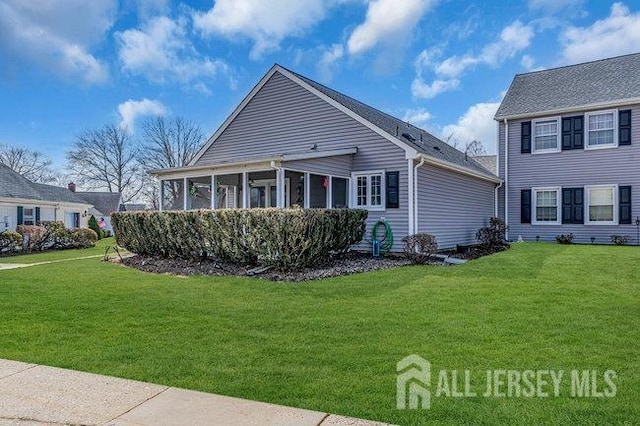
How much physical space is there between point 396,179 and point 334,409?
1027 centimetres

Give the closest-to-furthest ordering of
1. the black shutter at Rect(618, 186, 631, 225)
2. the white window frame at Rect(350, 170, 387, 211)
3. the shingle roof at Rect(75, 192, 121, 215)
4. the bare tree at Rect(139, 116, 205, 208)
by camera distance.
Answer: the white window frame at Rect(350, 170, 387, 211) → the black shutter at Rect(618, 186, 631, 225) → the shingle roof at Rect(75, 192, 121, 215) → the bare tree at Rect(139, 116, 205, 208)


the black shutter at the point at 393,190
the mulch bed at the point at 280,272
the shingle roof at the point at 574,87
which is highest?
the shingle roof at the point at 574,87

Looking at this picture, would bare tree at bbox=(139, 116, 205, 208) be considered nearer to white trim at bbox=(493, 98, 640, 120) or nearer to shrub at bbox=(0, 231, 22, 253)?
shrub at bbox=(0, 231, 22, 253)

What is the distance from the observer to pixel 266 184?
607 inches

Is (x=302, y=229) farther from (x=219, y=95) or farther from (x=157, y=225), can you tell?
(x=219, y=95)

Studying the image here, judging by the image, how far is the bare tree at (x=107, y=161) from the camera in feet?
153

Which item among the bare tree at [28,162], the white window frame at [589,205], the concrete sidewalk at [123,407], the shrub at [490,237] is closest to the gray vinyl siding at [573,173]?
the white window frame at [589,205]

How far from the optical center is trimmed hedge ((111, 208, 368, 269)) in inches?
379

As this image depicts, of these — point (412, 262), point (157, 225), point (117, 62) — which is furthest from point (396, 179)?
point (117, 62)

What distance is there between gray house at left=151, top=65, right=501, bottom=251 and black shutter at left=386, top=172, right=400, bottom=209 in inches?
1.2

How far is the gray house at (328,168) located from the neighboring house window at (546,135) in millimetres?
2601

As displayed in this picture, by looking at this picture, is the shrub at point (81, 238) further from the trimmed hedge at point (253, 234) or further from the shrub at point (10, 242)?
the trimmed hedge at point (253, 234)

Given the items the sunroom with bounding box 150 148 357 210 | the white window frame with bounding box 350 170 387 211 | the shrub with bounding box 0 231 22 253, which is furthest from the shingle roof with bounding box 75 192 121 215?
the white window frame with bounding box 350 170 387 211

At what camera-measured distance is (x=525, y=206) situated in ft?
60.0
